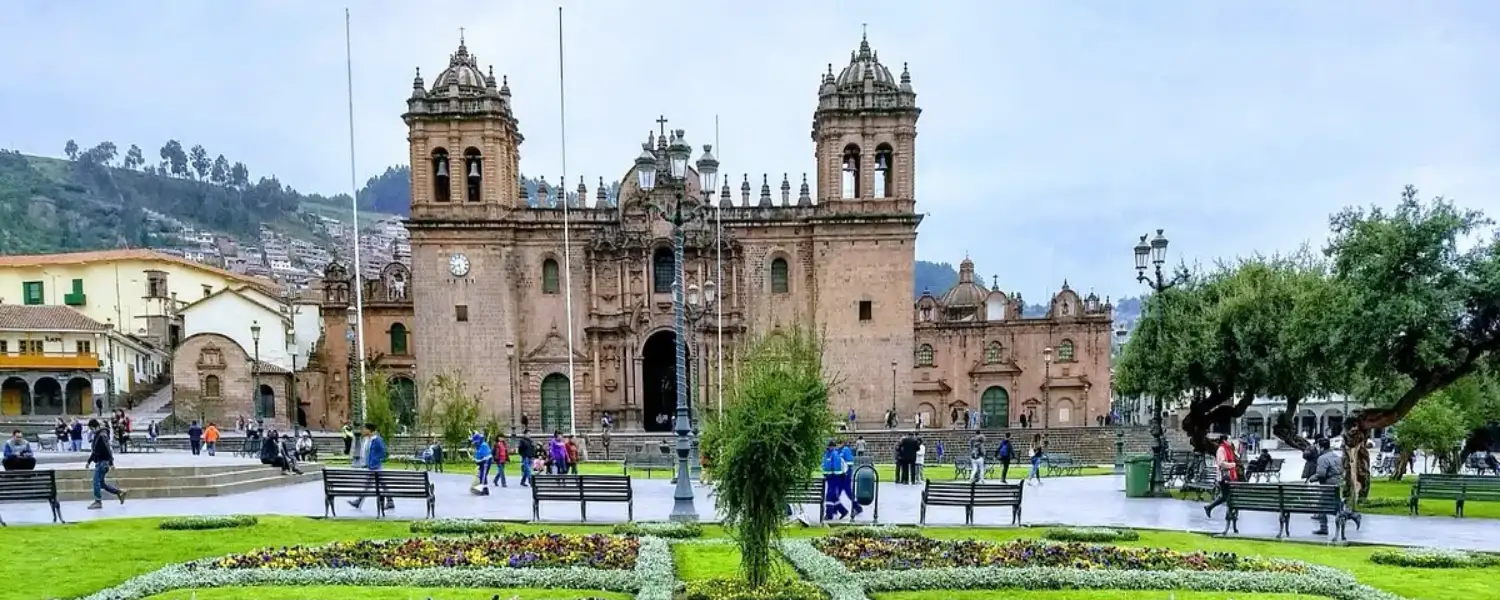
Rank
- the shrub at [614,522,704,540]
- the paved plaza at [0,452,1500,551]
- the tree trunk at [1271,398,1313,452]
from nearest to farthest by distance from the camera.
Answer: the shrub at [614,522,704,540] < the paved plaza at [0,452,1500,551] < the tree trunk at [1271,398,1313,452]

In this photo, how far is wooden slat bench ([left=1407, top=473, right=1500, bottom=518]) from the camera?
55.5 feet

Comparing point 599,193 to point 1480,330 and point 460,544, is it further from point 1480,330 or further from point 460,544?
point 1480,330

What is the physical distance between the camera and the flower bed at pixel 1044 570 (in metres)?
10.5

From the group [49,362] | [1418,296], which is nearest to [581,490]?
[1418,296]

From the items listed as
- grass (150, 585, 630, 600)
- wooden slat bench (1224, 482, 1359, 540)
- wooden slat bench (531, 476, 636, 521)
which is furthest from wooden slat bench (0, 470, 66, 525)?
wooden slat bench (1224, 482, 1359, 540)

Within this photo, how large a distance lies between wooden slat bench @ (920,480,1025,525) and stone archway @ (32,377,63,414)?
54526 millimetres

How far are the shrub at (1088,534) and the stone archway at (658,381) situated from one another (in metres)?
29.9

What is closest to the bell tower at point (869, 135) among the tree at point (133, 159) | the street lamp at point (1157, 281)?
the street lamp at point (1157, 281)

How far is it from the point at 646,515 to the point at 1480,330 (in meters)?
15.9

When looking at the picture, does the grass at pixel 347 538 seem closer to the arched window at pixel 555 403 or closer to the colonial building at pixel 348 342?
the arched window at pixel 555 403

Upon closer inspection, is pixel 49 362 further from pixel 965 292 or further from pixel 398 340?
pixel 965 292

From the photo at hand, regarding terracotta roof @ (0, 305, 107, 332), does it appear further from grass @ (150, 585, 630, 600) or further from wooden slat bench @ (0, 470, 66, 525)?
grass @ (150, 585, 630, 600)

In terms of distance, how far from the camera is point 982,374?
4881 centimetres

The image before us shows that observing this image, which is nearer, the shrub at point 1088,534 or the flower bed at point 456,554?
the flower bed at point 456,554
